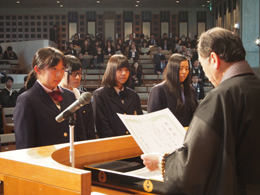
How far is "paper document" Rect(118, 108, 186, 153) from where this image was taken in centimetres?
117

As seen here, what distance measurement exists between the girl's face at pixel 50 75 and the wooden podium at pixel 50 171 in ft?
1.55

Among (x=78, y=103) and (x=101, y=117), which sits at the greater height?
(x=78, y=103)

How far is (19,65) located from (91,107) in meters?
11.0

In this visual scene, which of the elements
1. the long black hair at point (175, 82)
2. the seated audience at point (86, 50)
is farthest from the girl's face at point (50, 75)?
the seated audience at point (86, 50)

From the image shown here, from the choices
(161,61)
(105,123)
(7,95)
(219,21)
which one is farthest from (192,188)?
(219,21)

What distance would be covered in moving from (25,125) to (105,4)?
14.9 m

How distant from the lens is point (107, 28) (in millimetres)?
16359

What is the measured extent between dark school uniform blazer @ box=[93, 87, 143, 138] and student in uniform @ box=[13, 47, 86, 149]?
59 centimetres

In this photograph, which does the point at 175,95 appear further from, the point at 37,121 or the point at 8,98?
the point at 8,98

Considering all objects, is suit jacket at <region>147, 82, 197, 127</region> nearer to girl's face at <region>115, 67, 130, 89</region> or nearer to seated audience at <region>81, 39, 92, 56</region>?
girl's face at <region>115, 67, 130, 89</region>

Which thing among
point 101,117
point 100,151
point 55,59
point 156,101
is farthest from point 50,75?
point 156,101

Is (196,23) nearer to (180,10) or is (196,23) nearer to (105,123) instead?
(180,10)

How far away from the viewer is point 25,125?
60.9 inches

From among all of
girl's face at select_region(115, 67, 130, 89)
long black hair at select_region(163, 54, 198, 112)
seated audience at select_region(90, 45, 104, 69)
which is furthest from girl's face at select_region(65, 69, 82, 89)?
seated audience at select_region(90, 45, 104, 69)
